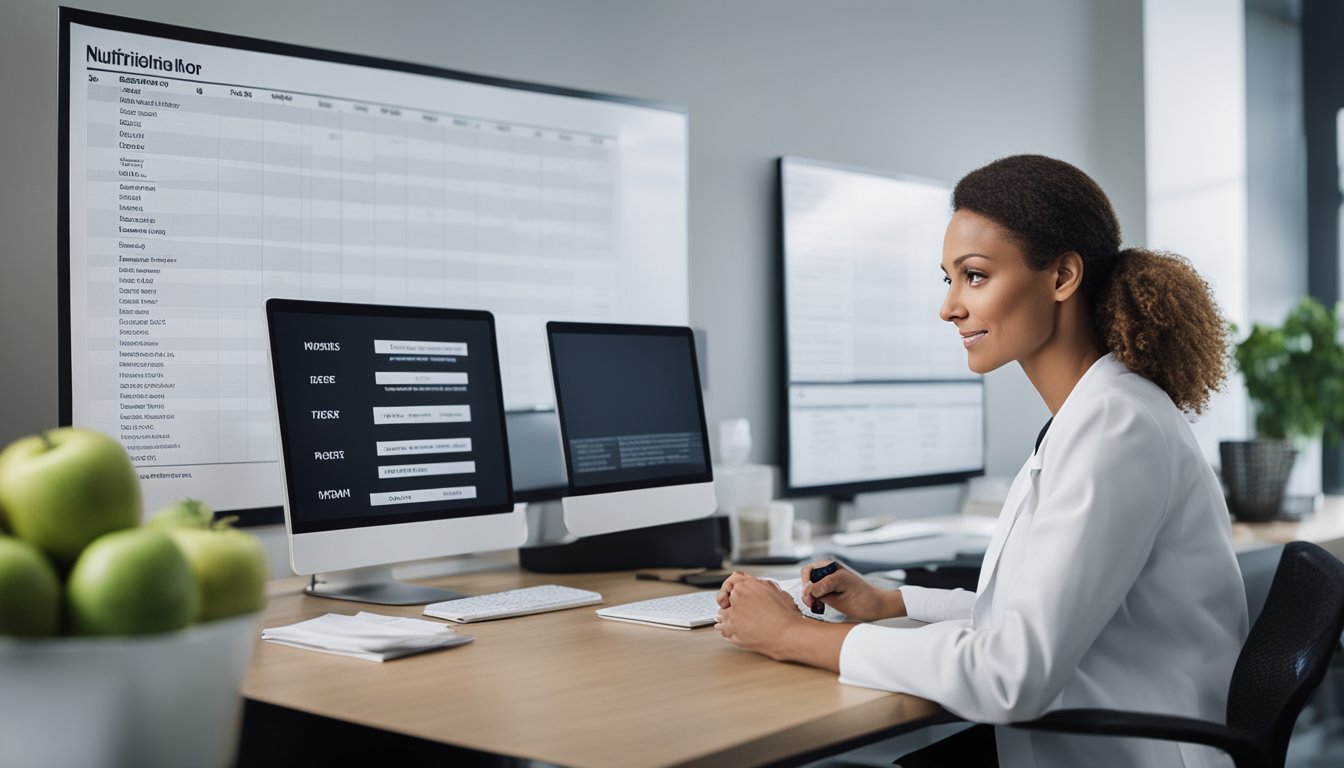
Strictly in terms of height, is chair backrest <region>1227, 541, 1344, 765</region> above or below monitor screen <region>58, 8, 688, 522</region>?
below

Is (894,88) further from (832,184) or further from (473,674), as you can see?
(473,674)

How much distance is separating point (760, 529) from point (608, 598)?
656 millimetres

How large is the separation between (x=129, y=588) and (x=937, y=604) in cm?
126

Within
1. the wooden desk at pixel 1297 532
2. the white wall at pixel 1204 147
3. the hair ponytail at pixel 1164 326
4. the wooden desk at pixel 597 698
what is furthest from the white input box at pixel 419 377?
the white wall at pixel 1204 147

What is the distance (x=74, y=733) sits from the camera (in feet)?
2.27

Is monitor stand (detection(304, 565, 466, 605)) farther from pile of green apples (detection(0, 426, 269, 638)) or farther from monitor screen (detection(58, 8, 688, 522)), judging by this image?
pile of green apples (detection(0, 426, 269, 638))

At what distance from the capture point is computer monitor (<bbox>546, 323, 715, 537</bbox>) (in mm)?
2123

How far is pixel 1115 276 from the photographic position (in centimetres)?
157

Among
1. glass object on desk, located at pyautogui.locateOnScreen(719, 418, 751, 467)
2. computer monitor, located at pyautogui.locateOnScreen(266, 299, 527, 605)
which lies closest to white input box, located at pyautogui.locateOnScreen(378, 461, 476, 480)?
computer monitor, located at pyautogui.locateOnScreen(266, 299, 527, 605)

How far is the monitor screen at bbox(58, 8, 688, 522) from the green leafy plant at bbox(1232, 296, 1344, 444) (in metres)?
2.08

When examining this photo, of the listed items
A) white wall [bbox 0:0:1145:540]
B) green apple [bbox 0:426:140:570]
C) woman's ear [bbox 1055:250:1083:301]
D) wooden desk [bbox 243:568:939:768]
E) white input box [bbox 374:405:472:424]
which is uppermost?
white wall [bbox 0:0:1145:540]

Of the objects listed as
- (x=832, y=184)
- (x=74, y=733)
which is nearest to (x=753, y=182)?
(x=832, y=184)

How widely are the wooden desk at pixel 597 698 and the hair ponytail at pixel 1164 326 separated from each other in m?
0.54

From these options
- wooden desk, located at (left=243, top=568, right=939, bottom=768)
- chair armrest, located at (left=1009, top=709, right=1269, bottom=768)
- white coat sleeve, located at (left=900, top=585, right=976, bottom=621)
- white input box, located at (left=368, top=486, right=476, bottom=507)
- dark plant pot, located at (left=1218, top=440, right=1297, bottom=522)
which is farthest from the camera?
dark plant pot, located at (left=1218, top=440, right=1297, bottom=522)
